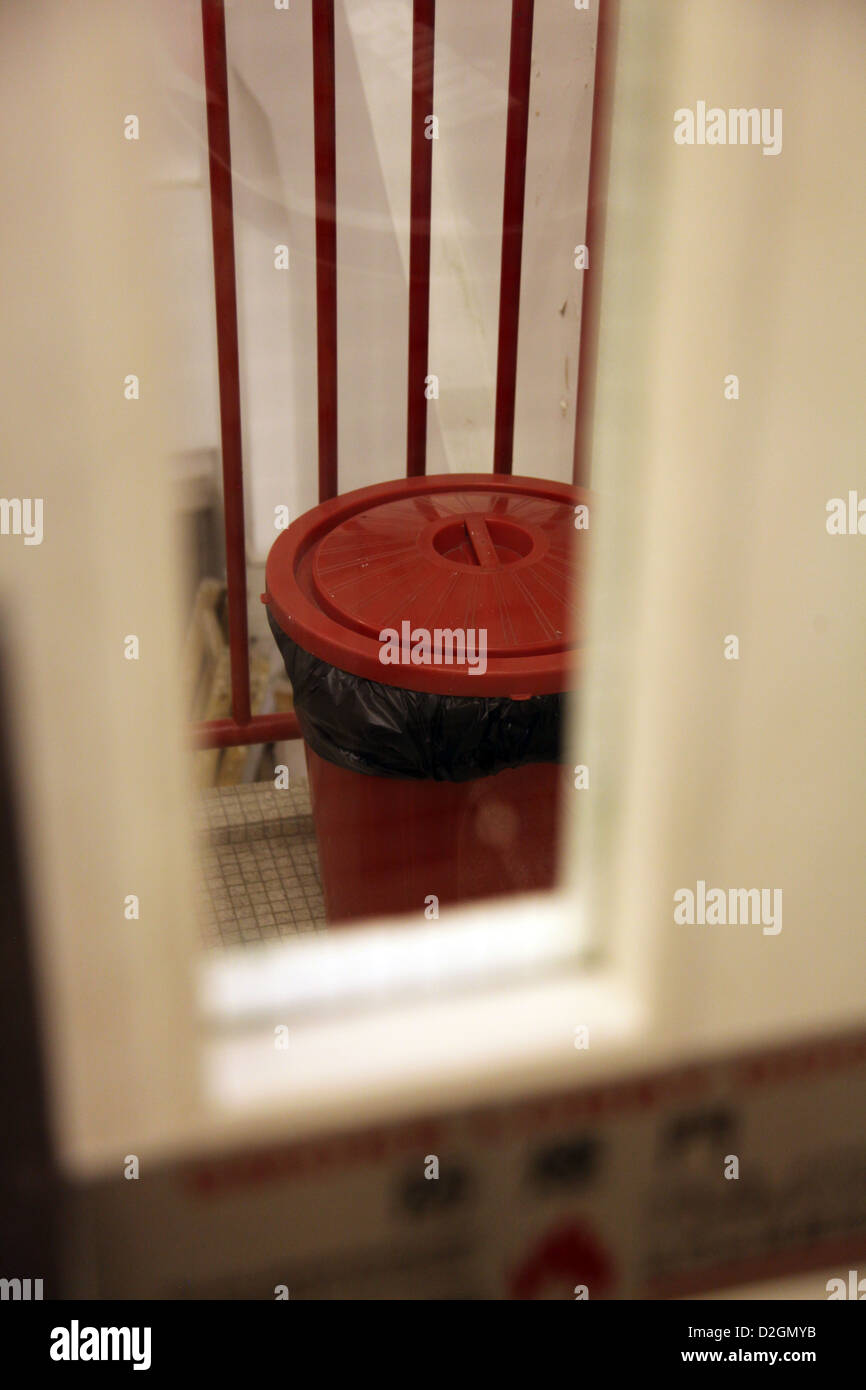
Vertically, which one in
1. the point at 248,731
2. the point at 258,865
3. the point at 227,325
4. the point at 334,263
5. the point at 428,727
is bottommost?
the point at 258,865

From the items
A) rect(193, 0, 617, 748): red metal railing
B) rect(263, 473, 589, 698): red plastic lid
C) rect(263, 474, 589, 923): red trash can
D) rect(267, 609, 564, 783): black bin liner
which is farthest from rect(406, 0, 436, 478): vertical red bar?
rect(267, 609, 564, 783): black bin liner

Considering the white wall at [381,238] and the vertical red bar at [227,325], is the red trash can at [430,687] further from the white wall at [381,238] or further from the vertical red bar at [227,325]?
the white wall at [381,238]

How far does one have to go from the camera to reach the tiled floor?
223cm

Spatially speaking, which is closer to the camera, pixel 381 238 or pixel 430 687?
pixel 430 687

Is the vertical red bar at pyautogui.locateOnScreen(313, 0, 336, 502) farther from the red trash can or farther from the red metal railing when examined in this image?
the red trash can

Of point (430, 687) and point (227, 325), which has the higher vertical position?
point (227, 325)

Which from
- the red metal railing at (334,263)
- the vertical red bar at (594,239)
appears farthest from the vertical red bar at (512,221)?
the vertical red bar at (594,239)

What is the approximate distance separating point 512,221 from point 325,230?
34 centimetres

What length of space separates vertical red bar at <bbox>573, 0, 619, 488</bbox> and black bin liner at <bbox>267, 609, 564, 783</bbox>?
0.84 metres

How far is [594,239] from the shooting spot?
2.29m

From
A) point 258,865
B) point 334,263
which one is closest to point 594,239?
point 334,263

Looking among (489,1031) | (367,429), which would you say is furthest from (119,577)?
(367,429)

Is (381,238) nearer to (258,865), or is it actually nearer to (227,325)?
(227,325)

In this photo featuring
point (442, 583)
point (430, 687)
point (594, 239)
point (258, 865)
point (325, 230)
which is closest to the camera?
point (430, 687)
